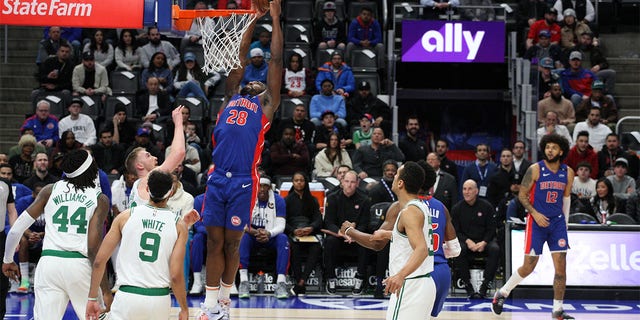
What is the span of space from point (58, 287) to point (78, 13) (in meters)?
2.99

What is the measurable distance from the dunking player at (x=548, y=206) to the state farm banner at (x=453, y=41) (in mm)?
7225

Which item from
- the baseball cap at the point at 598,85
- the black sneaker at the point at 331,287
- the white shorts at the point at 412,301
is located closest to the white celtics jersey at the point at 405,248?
the white shorts at the point at 412,301

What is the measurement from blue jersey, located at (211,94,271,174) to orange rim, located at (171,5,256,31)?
78 cm

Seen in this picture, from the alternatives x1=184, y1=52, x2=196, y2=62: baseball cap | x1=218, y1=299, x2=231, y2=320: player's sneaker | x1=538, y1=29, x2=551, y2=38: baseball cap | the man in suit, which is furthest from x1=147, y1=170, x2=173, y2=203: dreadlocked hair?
x1=538, y1=29, x2=551, y2=38: baseball cap

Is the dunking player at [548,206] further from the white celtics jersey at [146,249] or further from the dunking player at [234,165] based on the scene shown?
the white celtics jersey at [146,249]

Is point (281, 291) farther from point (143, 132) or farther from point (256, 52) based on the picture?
point (256, 52)

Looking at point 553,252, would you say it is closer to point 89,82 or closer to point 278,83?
point 278,83

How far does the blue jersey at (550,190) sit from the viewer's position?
12.2 meters

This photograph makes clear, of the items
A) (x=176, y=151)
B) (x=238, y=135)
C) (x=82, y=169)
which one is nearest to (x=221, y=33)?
(x=238, y=135)

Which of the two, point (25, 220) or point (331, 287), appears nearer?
point (25, 220)

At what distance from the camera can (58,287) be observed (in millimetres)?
7875

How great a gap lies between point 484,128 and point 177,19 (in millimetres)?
12908

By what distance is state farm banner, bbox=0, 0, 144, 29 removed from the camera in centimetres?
966

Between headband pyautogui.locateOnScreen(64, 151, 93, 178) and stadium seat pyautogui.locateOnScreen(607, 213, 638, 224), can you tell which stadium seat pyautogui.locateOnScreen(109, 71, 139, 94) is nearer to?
stadium seat pyautogui.locateOnScreen(607, 213, 638, 224)
